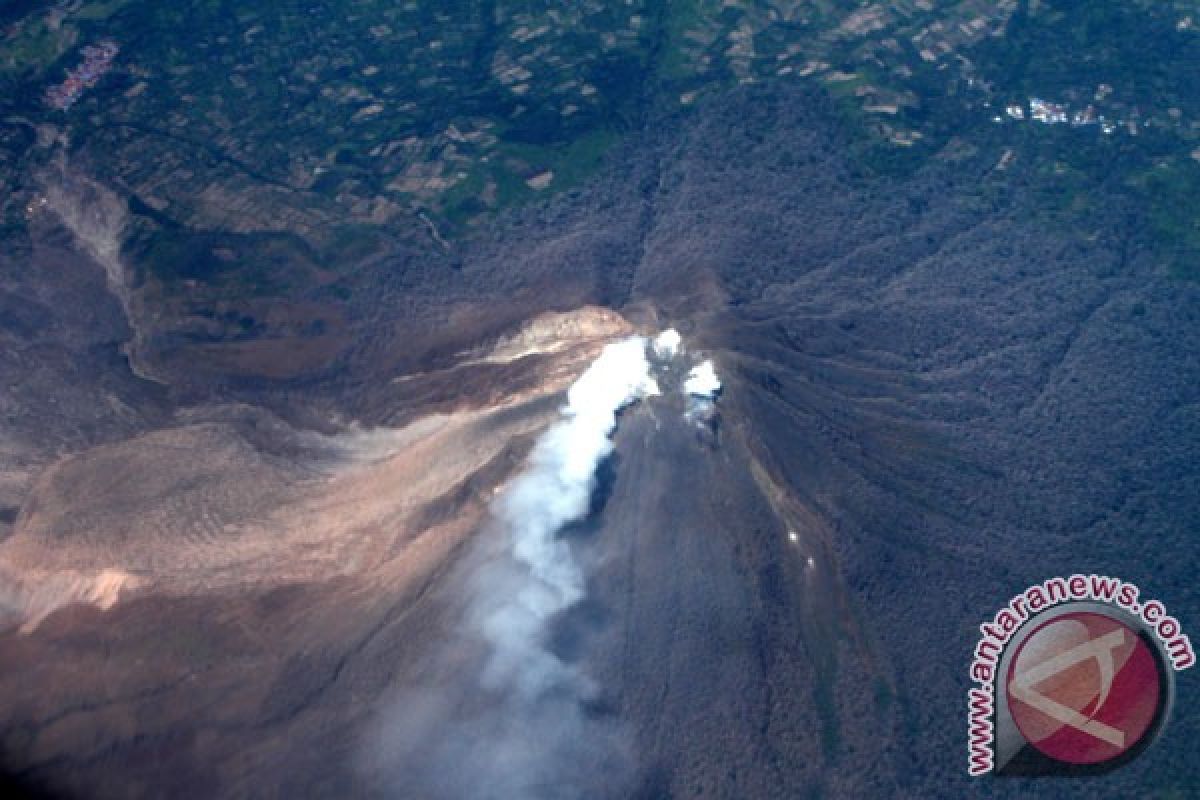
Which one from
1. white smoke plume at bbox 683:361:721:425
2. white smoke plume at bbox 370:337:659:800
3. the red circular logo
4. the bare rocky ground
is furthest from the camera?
white smoke plume at bbox 683:361:721:425

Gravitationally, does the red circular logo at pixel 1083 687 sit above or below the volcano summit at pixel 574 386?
below

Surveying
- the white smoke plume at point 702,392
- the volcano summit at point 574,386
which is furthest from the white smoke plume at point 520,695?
the white smoke plume at point 702,392

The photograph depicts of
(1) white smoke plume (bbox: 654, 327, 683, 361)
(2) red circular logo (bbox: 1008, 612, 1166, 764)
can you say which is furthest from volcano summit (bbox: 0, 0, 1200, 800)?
(2) red circular logo (bbox: 1008, 612, 1166, 764)

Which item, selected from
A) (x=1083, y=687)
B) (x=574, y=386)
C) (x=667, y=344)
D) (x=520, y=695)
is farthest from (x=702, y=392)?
(x=1083, y=687)

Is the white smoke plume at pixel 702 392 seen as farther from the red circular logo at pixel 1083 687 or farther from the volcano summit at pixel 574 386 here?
the red circular logo at pixel 1083 687

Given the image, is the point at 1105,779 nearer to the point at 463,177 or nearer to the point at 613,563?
the point at 613,563

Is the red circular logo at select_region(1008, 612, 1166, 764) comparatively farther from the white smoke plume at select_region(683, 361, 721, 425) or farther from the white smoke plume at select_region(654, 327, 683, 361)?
the white smoke plume at select_region(654, 327, 683, 361)
